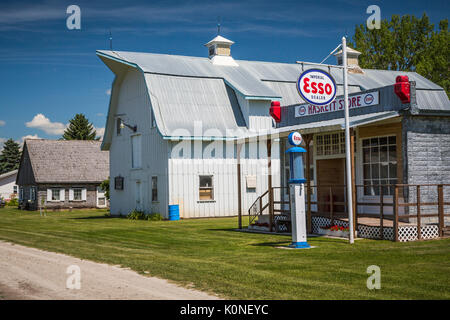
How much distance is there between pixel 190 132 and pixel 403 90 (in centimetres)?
1520

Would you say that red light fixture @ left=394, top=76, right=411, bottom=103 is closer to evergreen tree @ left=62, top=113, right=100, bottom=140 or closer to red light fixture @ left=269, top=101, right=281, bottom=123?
red light fixture @ left=269, top=101, right=281, bottom=123

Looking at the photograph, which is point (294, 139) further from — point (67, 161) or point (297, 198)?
point (67, 161)

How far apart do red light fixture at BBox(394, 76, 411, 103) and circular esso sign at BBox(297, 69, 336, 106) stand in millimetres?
1808

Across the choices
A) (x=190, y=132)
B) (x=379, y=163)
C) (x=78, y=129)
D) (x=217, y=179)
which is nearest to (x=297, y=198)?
(x=379, y=163)

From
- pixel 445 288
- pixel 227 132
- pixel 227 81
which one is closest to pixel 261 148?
pixel 227 132

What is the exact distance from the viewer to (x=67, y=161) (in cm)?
5044

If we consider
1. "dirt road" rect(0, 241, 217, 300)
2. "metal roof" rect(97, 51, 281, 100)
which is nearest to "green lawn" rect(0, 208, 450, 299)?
"dirt road" rect(0, 241, 217, 300)

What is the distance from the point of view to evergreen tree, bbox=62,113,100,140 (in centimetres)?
8450

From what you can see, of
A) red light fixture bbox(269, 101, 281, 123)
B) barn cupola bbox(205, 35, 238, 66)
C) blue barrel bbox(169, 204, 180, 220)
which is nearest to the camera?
red light fixture bbox(269, 101, 281, 123)

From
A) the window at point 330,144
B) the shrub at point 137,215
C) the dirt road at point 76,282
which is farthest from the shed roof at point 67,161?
the dirt road at point 76,282

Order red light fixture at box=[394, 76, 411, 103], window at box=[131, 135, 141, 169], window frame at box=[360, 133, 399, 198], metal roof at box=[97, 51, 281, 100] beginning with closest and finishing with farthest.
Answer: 1. red light fixture at box=[394, 76, 411, 103]
2. window frame at box=[360, 133, 399, 198]
3. metal roof at box=[97, 51, 281, 100]
4. window at box=[131, 135, 141, 169]

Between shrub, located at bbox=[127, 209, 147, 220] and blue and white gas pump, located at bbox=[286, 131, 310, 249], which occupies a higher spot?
blue and white gas pump, located at bbox=[286, 131, 310, 249]

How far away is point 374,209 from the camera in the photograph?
18.8m
